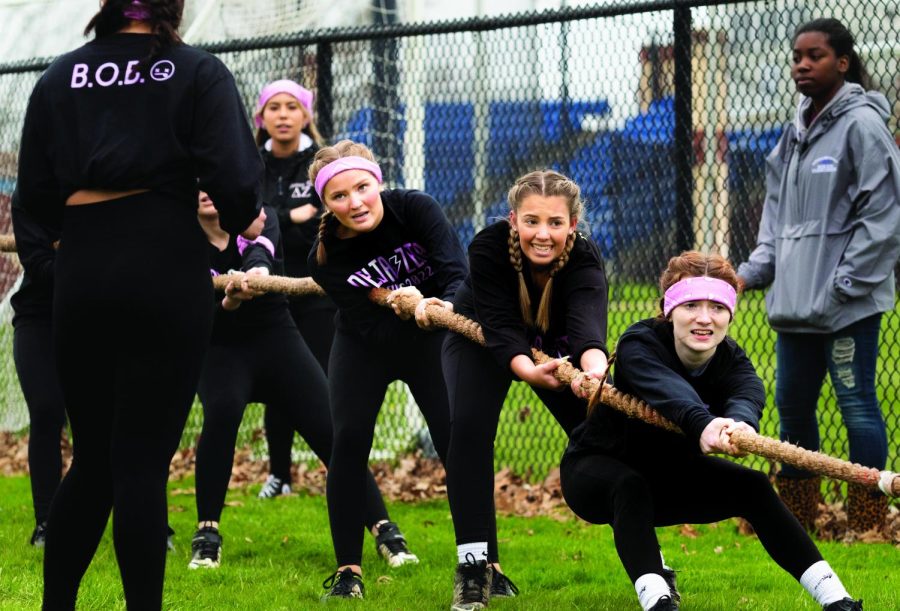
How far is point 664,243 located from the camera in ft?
24.5

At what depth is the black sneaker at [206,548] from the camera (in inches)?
237

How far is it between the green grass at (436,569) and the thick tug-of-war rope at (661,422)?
3.33ft

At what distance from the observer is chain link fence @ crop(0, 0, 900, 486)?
723 centimetres

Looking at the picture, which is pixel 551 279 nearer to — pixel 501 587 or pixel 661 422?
pixel 661 422

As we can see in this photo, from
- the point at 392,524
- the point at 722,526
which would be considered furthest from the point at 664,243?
the point at 392,524

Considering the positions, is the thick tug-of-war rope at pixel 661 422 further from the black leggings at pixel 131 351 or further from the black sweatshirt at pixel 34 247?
the black sweatshirt at pixel 34 247

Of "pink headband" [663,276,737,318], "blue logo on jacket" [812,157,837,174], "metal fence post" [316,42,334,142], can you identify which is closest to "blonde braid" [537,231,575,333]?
"pink headband" [663,276,737,318]

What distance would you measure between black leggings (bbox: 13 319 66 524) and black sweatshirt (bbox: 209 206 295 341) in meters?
0.91

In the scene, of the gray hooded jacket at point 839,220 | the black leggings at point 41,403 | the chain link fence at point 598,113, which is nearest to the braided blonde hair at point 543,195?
the gray hooded jacket at point 839,220

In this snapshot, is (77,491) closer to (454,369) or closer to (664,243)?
(454,369)

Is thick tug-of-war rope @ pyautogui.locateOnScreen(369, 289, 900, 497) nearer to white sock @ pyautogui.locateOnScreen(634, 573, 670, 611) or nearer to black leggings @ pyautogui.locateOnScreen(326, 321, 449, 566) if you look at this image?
black leggings @ pyautogui.locateOnScreen(326, 321, 449, 566)

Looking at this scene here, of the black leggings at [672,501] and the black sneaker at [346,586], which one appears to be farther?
the black sneaker at [346,586]

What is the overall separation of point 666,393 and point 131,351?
170 cm

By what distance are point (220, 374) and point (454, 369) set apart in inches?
58.3
